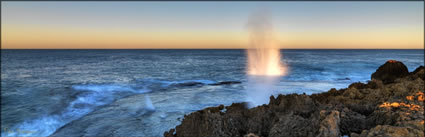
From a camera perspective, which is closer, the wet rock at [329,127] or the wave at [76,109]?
the wet rock at [329,127]

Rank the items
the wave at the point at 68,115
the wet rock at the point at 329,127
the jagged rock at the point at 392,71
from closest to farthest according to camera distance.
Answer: the wet rock at the point at 329,127 < the wave at the point at 68,115 < the jagged rock at the point at 392,71

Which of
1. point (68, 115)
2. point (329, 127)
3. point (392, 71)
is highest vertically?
point (392, 71)

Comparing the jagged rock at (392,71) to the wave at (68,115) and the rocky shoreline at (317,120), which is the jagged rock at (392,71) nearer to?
the rocky shoreline at (317,120)

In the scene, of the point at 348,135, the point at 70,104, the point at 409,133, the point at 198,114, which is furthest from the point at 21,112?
the point at 409,133

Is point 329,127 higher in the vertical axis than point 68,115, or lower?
higher

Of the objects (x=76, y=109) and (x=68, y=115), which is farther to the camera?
(x=76, y=109)

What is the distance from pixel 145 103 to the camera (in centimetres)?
1259

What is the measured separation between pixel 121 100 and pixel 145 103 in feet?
7.27

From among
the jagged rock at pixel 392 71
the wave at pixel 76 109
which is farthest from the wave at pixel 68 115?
the jagged rock at pixel 392 71

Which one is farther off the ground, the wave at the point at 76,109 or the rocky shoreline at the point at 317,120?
the rocky shoreline at the point at 317,120

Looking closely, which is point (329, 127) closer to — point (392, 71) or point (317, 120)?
point (317, 120)

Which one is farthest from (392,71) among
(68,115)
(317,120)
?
(68,115)

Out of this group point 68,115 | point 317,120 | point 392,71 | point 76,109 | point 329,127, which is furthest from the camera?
point 392,71

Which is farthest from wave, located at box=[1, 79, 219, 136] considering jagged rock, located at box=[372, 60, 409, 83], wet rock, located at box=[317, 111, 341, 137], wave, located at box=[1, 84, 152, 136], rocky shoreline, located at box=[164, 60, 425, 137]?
jagged rock, located at box=[372, 60, 409, 83]
